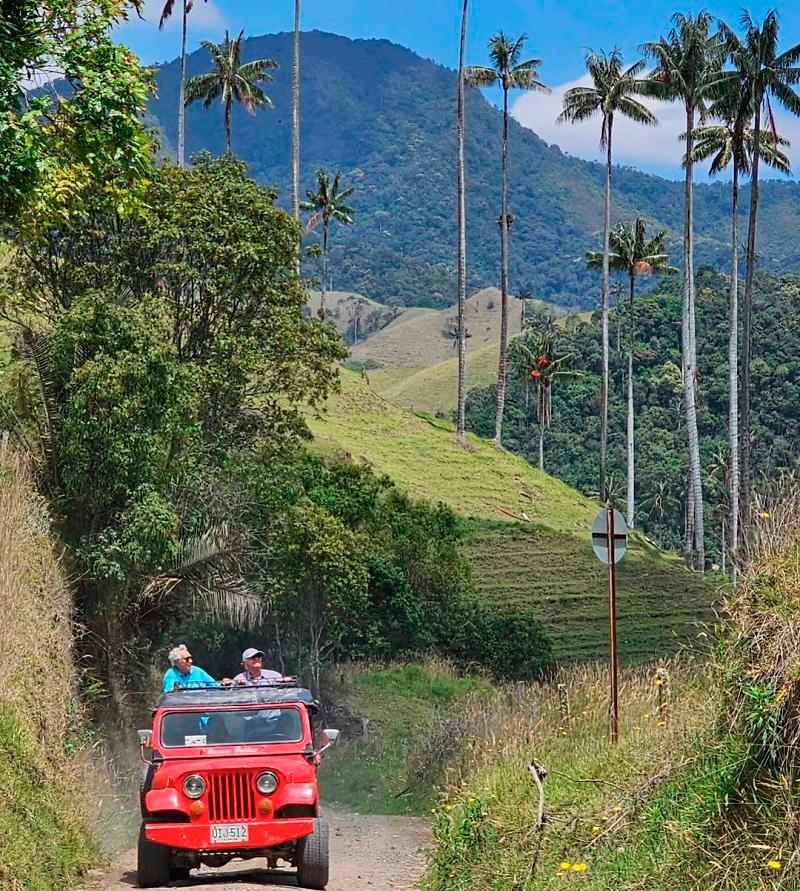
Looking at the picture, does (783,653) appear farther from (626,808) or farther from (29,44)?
(29,44)

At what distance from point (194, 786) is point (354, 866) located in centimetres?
443

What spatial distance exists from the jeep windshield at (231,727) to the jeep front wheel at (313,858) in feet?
3.18

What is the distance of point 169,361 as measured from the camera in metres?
24.0

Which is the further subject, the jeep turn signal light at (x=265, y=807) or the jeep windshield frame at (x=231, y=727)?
the jeep windshield frame at (x=231, y=727)

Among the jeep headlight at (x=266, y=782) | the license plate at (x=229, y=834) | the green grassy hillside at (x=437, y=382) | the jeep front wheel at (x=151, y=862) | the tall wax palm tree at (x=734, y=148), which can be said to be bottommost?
the jeep front wheel at (x=151, y=862)

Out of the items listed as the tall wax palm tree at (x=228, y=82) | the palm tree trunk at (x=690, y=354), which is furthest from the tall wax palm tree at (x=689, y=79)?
the tall wax palm tree at (x=228, y=82)

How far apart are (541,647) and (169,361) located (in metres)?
20.4

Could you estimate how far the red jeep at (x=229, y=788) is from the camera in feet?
41.7

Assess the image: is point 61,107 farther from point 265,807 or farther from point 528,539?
point 528,539

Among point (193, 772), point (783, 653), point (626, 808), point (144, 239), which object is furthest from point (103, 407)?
point (783, 653)

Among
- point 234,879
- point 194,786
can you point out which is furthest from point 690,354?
point 194,786

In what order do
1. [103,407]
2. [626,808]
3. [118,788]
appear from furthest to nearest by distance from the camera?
[103,407], [118,788], [626,808]

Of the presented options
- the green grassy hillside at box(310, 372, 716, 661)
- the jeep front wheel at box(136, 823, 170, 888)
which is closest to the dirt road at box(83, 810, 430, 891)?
the jeep front wheel at box(136, 823, 170, 888)

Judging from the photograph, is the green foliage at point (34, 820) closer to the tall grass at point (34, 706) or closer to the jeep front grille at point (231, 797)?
the tall grass at point (34, 706)
